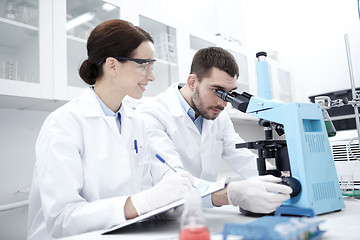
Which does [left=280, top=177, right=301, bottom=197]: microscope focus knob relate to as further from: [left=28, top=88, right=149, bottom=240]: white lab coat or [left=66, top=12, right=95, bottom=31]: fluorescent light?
[left=66, top=12, right=95, bottom=31]: fluorescent light

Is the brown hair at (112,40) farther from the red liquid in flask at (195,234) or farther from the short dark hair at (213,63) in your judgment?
the red liquid in flask at (195,234)

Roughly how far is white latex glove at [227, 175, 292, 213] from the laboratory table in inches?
2.0

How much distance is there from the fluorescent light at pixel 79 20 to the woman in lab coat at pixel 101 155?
2.42 ft

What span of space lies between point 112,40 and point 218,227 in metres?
0.90

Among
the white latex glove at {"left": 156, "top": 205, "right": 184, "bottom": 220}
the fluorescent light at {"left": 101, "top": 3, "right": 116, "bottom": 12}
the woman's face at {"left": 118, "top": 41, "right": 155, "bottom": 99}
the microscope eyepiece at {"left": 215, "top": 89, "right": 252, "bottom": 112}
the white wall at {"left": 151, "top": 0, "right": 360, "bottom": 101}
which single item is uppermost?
the white wall at {"left": 151, "top": 0, "right": 360, "bottom": 101}

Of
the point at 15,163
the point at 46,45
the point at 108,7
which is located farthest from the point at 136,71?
the point at 15,163

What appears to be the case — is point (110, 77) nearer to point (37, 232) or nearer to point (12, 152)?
point (37, 232)

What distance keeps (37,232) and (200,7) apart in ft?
10.9

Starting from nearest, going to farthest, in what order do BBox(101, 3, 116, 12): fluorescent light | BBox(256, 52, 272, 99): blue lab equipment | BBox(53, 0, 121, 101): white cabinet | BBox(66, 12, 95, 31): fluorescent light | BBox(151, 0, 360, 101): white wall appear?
BBox(256, 52, 272, 99): blue lab equipment → BBox(53, 0, 121, 101): white cabinet → BBox(66, 12, 95, 31): fluorescent light → BBox(101, 3, 116, 12): fluorescent light → BBox(151, 0, 360, 101): white wall

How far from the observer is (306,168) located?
1.02 meters

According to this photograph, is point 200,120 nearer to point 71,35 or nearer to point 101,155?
point 101,155

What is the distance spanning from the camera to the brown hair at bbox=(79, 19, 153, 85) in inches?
52.6

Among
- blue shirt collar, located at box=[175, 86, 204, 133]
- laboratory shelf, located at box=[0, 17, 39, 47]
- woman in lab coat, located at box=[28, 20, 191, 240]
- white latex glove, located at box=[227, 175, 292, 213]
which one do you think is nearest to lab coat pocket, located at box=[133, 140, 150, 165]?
woman in lab coat, located at box=[28, 20, 191, 240]

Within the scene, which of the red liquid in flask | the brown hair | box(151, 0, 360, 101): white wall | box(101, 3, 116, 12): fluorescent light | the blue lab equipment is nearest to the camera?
the red liquid in flask
